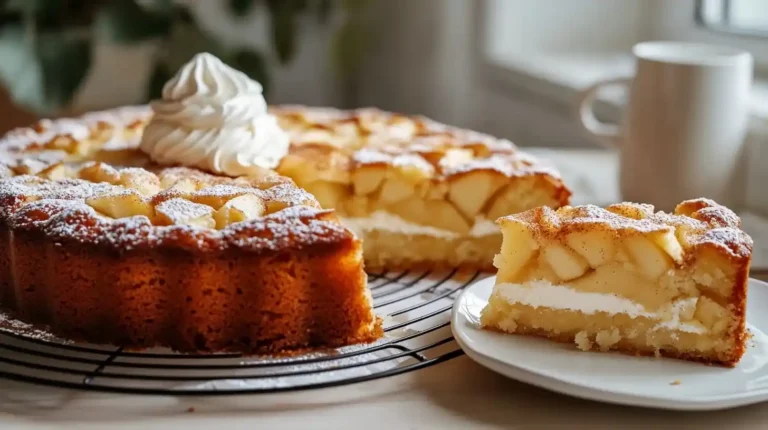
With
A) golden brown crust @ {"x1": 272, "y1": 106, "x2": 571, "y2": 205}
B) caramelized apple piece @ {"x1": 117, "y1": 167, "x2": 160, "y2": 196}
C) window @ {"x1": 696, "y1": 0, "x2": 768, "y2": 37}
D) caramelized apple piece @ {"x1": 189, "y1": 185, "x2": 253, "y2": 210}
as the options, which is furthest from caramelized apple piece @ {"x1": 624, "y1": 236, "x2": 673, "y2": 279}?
window @ {"x1": 696, "y1": 0, "x2": 768, "y2": 37}

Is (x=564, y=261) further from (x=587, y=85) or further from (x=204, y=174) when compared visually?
(x=587, y=85)

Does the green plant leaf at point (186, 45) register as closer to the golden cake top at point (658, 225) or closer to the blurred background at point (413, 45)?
the blurred background at point (413, 45)

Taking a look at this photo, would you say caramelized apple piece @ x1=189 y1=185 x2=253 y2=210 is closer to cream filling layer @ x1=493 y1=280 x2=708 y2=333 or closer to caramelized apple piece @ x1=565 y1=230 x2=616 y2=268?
cream filling layer @ x1=493 y1=280 x2=708 y2=333

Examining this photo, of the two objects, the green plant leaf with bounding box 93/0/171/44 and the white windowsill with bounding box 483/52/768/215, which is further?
the green plant leaf with bounding box 93/0/171/44

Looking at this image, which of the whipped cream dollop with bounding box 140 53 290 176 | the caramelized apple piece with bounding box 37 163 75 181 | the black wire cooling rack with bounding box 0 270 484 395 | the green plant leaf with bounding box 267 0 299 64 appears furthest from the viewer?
the green plant leaf with bounding box 267 0 299 64

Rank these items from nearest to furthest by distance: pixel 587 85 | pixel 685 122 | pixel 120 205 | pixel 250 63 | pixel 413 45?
1. pixel 120 205
2. pixel 685 122
3. pixel 587 85
4. pixel 250 63
5. pixel 413 45

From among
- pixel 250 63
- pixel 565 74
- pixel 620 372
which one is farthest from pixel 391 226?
pixel 250 63
